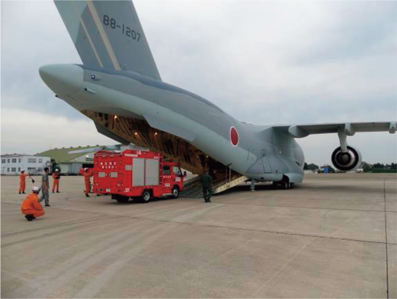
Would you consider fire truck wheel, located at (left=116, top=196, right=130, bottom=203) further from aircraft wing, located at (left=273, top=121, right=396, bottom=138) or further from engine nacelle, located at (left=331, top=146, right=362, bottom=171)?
engine nacelle, located at (left=331, top=146, right=362, bottom=171)

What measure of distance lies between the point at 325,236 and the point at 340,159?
44.4ft

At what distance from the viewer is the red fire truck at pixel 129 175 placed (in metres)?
11.8

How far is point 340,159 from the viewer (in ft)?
60.7

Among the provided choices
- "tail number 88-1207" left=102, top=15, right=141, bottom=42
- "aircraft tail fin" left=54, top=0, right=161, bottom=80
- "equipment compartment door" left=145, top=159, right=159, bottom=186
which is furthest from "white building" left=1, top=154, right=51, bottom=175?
"tail number 88-1207" left=102, top=15, right=141, bottom=42

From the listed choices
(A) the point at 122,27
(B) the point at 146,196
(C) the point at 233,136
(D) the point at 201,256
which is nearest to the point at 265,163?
(C) the point at 233,136

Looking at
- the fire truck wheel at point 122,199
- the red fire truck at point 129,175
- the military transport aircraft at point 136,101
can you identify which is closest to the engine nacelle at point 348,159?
the military transport aircraft at point 136,101

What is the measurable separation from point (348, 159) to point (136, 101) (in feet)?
44.1

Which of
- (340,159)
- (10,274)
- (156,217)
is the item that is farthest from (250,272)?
(340,159)

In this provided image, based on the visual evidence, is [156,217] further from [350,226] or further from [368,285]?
[368,285]

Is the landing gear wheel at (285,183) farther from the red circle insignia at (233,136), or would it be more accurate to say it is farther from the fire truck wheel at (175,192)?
the fire truck wheel at (175,192)

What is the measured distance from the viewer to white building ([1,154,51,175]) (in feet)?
208

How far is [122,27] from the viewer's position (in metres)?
11.8

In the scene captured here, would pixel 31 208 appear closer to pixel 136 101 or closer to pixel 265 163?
pixel 136 101

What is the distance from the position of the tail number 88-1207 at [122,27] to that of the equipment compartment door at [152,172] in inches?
201
